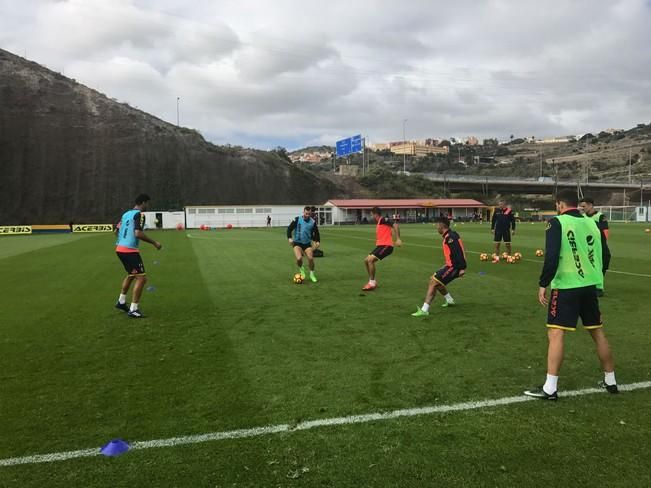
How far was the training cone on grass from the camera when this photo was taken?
3760 millimetres

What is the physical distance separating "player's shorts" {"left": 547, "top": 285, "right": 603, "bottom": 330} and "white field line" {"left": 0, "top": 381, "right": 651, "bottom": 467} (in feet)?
2.47

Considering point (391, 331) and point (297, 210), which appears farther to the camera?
point (297, 210)

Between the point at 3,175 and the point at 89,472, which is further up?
the point at 3,175

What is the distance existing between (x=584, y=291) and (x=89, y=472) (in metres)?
4.64

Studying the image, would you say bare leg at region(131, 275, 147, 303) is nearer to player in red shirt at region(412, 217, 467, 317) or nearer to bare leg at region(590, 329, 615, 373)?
player in red shirt at region(412, 217, 467, 317)

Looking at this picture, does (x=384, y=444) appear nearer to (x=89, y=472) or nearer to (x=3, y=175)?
(x=89, y=472)

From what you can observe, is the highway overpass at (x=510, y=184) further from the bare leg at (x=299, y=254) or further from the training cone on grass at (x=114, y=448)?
the training cone on grass at (x=114, y=448)

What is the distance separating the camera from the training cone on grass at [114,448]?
148 inches

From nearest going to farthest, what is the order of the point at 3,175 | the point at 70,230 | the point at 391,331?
the point at 391,331
the point at 70,230
the point at 3,175

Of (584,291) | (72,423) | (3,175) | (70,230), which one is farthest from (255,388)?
(3,175)

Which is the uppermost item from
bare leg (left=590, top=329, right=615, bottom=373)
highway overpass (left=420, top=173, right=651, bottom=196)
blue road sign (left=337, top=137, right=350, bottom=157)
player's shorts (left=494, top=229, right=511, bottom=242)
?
blue road sign (left=337, top=137, right=350, bottom=157)

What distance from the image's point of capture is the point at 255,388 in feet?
16.9

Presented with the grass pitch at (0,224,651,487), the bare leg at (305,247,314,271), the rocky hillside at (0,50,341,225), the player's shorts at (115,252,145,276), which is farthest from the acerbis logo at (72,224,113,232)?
the player's shorts at (115,252,145,276)

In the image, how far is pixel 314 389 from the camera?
16.6 ft
